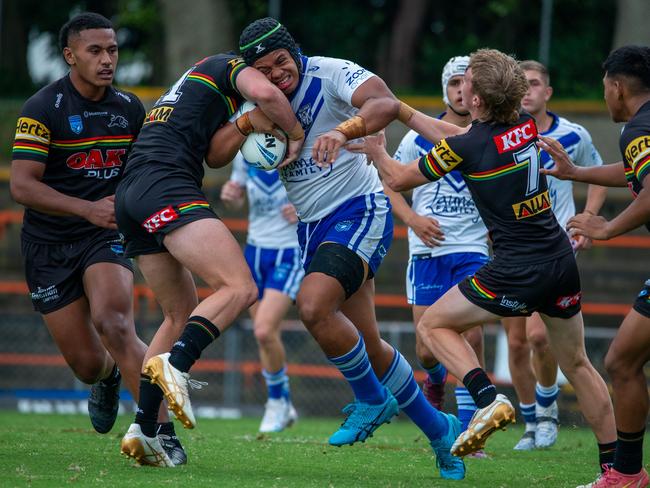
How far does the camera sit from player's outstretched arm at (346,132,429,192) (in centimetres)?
589

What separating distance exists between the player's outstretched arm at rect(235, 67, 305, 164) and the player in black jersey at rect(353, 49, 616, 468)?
73 cm

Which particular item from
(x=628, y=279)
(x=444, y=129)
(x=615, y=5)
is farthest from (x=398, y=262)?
(x=444, y=129)

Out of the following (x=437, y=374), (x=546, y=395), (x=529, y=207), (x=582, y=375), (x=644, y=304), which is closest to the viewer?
(x=644, y=304)

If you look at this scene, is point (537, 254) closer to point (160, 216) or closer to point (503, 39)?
point (160, 216)

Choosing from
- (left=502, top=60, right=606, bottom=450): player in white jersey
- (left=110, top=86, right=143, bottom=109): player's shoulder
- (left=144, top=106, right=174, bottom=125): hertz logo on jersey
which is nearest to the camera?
(left=144, top=106, right=174, bottom=125): hertz logo on jersey

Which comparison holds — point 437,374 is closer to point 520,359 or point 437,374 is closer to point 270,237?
point 520,359

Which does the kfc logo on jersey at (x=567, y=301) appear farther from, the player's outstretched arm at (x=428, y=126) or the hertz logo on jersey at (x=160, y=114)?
the hertz logo on jersey at (x=160, y=114)

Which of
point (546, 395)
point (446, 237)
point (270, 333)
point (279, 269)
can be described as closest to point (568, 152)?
point (446, 237)

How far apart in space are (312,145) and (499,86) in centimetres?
119

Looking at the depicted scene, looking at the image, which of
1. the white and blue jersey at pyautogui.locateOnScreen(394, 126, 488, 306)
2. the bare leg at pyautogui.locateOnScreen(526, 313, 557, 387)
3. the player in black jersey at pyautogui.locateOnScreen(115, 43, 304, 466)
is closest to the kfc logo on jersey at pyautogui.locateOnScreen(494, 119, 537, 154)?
the player in black jersey at pyautogui.locateOnScreen(115, 43, 304, 466)

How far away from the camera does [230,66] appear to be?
236 inches

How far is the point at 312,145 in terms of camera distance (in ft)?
20.5

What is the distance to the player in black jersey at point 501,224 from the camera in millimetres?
5648

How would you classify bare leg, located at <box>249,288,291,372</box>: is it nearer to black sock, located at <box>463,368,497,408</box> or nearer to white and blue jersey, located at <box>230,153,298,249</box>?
white and blue jersey, located at <box>230,153,298,249</box>
